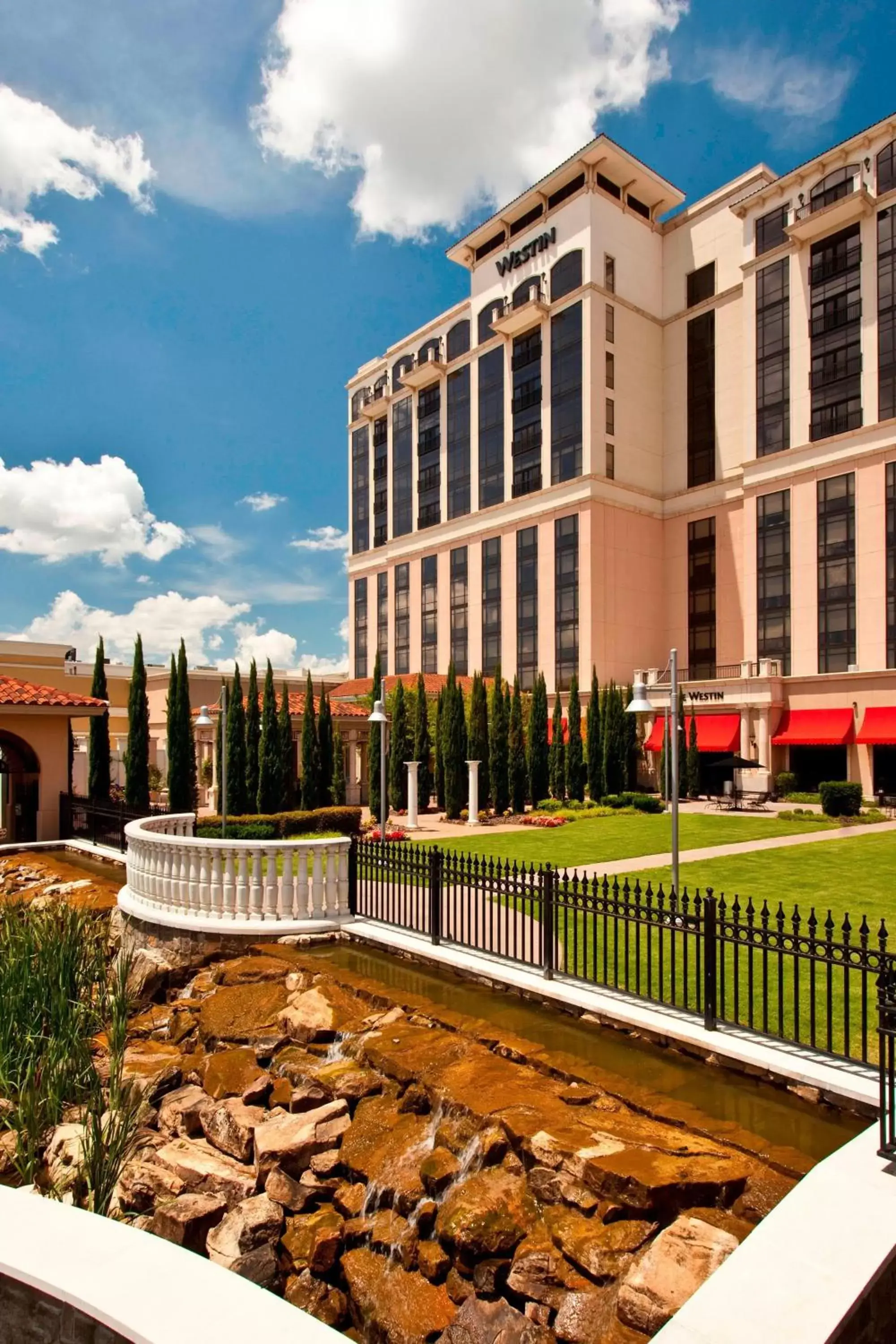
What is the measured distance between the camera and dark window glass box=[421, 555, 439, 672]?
5894cm

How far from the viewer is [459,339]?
195ft

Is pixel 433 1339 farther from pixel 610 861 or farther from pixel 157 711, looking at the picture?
pixel 157 711

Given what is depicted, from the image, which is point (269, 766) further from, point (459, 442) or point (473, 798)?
point (459, 442)

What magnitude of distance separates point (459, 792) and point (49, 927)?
25.1 m

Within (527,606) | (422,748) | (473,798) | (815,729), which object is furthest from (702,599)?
(473,798)

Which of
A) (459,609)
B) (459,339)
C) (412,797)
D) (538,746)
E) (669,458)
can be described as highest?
(459,339)

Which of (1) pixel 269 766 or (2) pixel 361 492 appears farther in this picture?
(2) pixel 361 492

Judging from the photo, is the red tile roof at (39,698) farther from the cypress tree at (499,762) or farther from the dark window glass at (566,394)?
the dark window glass at (566,394)

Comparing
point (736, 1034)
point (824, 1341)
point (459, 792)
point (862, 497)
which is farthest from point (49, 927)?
point (862, 497)

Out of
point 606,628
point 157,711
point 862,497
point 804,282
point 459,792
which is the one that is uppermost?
point 804,282

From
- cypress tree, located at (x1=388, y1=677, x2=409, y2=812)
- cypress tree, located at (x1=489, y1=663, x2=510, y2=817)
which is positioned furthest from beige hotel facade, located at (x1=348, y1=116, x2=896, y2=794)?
cypress tree, located at (x1=388, y1=677, x2=409, y2=812)

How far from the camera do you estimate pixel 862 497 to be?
38.2 meters

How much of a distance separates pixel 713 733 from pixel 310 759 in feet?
69.8

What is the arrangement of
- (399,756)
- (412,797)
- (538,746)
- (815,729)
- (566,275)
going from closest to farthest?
(412,797)
(815,729)
(399,756)
(538,746)
(566,275)
